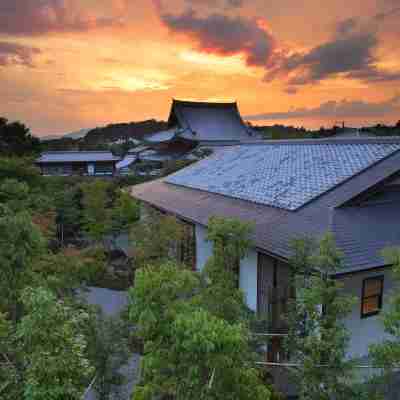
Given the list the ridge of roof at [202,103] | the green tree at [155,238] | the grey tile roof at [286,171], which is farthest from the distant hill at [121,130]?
the green tree at [155,238]

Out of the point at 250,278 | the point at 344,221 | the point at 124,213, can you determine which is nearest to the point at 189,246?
the point at 250,278

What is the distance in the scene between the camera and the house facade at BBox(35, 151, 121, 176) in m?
36.6

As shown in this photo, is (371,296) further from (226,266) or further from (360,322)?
(226,266)

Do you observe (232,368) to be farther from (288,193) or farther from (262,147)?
(262,147)

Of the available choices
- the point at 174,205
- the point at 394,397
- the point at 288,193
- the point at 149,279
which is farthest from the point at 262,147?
the point at 149,279

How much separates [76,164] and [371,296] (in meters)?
36.4

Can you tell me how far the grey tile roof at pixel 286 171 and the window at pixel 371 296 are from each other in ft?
7.90

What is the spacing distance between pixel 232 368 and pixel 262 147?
43.9 feet

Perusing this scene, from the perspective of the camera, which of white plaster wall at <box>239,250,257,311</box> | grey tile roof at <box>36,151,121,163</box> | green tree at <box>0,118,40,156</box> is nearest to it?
white plaster wall at <box>239,250,257,311</box>

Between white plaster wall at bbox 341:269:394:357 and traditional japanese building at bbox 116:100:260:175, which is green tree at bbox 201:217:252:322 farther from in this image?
traditional japanese building at bbox 116:100:260:175

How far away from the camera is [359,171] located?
28.6 ft

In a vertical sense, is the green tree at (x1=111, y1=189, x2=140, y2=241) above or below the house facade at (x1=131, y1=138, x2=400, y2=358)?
below

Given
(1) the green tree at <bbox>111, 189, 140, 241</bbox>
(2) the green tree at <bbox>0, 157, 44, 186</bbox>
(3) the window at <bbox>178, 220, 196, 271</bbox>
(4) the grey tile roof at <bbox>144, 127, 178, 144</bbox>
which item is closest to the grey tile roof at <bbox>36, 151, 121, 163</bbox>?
(4) the grey tile roof at <bbox>144, 127, 178, 144</bbox>

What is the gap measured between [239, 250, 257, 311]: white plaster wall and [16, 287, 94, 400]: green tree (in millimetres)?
6066
